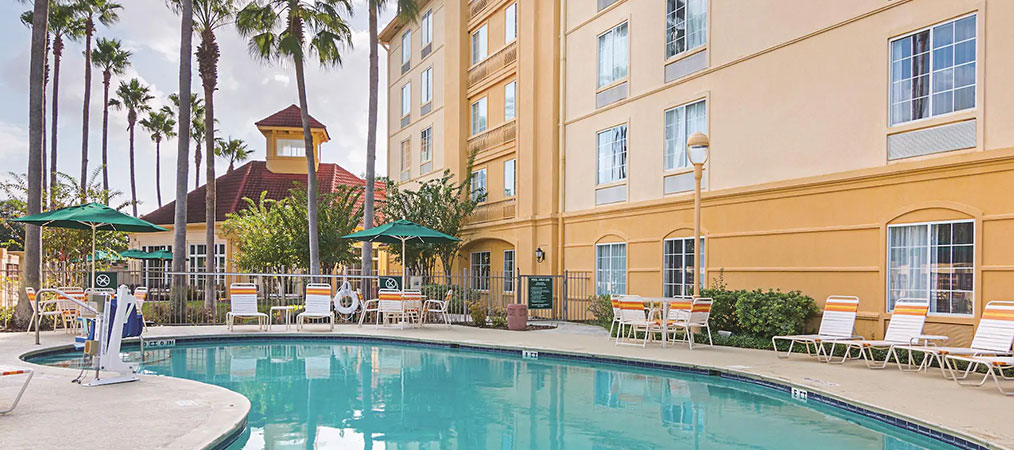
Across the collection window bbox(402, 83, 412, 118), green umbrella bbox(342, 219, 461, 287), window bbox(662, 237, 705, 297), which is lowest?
window bbox(662, 237, 705, 297)

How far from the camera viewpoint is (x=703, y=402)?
870cm

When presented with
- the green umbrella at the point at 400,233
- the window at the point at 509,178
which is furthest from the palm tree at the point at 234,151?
the green umbrella at the point at 400,233

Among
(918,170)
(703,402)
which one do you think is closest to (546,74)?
(918,170)

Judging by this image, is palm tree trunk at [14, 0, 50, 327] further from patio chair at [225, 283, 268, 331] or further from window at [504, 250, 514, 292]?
window at [504, 250, 514, 292]

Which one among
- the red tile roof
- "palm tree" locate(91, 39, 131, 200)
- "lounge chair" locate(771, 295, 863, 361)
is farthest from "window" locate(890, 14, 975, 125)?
"palm tree" locate(91, 39, 131, 200)

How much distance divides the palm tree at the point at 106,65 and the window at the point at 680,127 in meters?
27.7

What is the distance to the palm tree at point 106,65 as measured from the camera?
3380cm

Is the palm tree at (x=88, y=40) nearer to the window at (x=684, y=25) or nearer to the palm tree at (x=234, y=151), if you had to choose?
the palm tree at (x=234, y=151)

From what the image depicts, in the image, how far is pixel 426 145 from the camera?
28.2m

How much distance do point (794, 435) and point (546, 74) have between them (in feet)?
50.7

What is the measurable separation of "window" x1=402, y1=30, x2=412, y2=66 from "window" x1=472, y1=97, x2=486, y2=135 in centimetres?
668

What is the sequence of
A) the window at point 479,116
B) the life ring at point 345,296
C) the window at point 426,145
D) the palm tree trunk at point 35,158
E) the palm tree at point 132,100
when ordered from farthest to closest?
the palm tree at point 132,100 → the window at point 426,145 → the window at point 479,116 → the life ring at point 345,296 → the palm tree trunk at point 35,158

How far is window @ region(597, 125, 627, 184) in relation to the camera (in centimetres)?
1811

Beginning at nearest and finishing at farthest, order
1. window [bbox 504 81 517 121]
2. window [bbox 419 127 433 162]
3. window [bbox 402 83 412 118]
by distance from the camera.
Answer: window [bbox 504 81 517 121] < window [bbox 419 127 433 162] < window [bbox 402 83 412 118]
